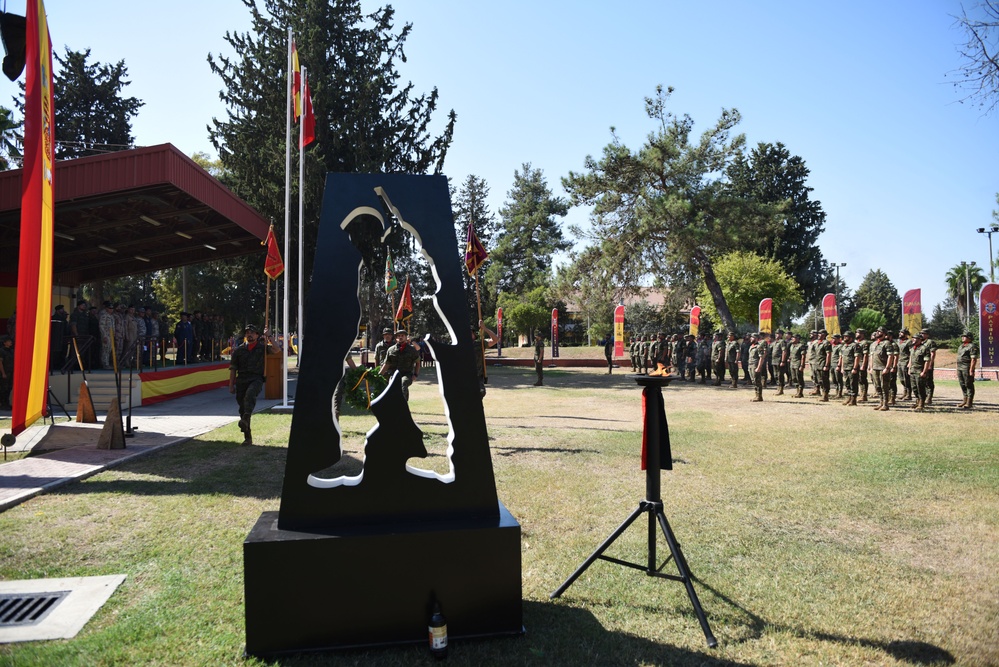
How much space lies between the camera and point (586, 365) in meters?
41.3

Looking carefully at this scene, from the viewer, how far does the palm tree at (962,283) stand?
199 ft

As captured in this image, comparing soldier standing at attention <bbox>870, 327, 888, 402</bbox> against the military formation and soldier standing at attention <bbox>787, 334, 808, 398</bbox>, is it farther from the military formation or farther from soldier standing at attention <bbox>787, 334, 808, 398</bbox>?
soldier standing at attention <bbox>787, 334, 808, 398</bbox>

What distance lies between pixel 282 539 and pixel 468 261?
29.8 ft

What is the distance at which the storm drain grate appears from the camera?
408 centimetres

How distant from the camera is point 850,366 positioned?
17484 mm

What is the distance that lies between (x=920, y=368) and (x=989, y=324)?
23.9 ft

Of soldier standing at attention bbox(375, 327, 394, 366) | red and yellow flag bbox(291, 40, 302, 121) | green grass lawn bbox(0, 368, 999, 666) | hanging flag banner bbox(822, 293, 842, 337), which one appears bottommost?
green grass lawn bbox(0, 368, 999, 666)

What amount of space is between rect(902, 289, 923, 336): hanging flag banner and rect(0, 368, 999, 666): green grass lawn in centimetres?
1353

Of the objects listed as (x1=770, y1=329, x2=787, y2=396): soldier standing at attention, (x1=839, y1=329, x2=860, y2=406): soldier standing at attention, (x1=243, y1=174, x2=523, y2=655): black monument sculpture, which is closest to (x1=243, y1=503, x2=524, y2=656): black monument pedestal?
(x1=243, y1=174, x2=523, y2=655): black monument sculpture

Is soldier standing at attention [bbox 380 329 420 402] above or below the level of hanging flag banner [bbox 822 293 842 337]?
below

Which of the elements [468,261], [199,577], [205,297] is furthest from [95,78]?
[199,577]

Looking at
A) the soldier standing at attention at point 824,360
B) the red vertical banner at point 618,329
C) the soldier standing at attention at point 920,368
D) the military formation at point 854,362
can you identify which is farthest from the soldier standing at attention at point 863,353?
the red vertical banner at point 618,329

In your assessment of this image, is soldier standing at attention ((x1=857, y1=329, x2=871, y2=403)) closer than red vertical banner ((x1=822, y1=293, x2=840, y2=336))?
Yes

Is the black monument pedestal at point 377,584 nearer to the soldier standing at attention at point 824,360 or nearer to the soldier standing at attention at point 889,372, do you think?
the soldier standing at attention at point 889,372
